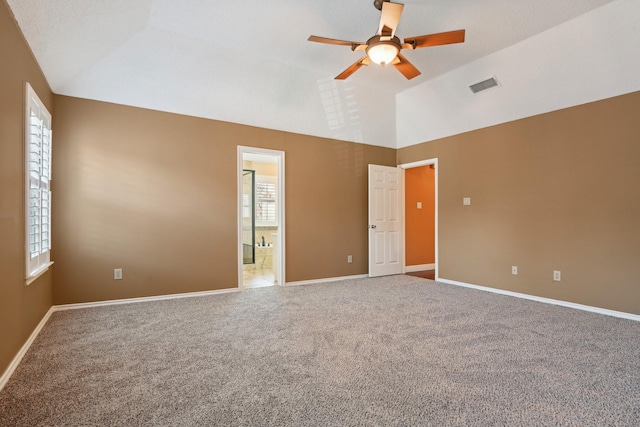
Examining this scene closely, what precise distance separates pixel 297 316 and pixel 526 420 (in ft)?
7.55

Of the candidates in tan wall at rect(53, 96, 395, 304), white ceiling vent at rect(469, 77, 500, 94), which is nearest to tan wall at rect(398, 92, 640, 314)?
white ceiling vent at rect(469, 77, 500, 94)

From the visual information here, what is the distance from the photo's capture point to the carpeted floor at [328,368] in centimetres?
181

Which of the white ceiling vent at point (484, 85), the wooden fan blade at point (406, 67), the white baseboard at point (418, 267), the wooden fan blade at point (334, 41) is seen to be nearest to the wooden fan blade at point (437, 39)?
the wooden fan blade at point (406, 67)

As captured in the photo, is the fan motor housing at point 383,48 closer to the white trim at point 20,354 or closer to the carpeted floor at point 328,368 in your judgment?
the carpeted floor at point 328,368

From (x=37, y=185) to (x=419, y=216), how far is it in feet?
19.8

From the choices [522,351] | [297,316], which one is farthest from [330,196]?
[522,351]

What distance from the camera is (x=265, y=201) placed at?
7.88 meters

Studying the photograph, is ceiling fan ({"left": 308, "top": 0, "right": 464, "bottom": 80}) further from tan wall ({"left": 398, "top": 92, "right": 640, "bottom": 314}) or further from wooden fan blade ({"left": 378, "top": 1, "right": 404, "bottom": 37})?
tan wall ({"left": 398, "top": 92, "right": 640, "bottom": 314})

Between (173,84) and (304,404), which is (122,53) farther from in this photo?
(304,404)

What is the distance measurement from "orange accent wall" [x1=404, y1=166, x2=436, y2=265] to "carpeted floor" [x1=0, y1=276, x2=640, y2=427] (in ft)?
9.13

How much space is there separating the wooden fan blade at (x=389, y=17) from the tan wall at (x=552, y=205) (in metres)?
2.84

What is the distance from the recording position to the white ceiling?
10.1ft

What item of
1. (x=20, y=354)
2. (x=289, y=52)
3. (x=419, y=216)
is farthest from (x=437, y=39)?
(x=419, y=216)

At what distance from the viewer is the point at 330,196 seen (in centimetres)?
564
